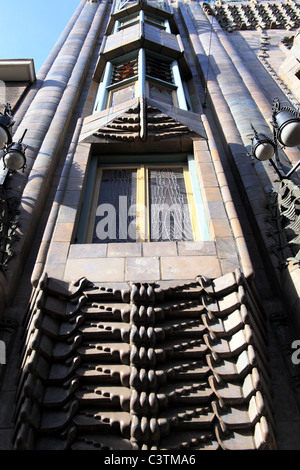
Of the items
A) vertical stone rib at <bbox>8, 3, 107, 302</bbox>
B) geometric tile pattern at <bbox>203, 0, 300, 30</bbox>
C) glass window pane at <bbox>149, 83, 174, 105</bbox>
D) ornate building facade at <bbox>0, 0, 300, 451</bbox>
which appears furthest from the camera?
geometric tile pattern at <bbox>203, 0, 300, 30</bbox>

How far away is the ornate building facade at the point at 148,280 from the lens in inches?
209

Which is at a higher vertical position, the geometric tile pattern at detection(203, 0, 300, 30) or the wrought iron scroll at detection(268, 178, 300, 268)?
the geometric tile pattern at detection(203, 0, 300, 30)

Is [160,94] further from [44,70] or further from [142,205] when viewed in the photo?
[44,70]

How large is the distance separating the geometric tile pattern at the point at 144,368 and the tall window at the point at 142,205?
218cm

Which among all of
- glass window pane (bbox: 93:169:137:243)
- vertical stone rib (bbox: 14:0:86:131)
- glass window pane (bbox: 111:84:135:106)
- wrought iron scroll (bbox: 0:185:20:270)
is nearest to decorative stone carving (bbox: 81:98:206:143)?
glass window pane (bbox: 93:169:137:243)

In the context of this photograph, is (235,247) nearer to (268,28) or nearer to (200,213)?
(200,213)

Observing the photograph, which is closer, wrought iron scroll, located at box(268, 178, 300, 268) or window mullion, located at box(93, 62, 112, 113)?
wrought iron scroll, located at box(268, 178, 300, 268)

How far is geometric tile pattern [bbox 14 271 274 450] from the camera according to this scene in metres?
5.15

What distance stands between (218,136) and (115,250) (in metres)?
7.31

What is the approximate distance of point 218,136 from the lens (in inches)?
520

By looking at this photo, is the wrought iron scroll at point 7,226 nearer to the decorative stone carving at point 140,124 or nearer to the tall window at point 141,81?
the decorative stone carving at point 140,124

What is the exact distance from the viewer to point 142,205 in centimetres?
935

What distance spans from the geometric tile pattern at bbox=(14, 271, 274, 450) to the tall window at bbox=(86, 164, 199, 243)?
7.14 feet

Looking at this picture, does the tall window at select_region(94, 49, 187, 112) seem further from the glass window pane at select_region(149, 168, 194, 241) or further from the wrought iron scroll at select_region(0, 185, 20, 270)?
the wrought iron scroll at select_region(0, 185, 20, 270)
